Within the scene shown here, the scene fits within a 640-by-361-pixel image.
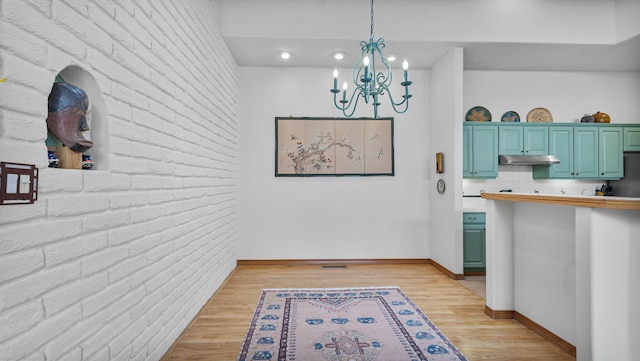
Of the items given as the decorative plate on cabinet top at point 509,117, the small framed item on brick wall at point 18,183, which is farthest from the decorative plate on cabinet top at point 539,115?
the small framed item on brick wall at point 18,183

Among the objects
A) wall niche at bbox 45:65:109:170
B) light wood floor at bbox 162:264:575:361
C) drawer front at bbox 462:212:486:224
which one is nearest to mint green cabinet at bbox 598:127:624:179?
drawer front at bbox 462:212:486:224

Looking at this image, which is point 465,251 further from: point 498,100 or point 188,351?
point 188,351

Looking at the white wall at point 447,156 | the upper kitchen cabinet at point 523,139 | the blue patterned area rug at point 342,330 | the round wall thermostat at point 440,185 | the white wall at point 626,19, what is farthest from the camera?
the upper kitchen cabinet at point 523,139

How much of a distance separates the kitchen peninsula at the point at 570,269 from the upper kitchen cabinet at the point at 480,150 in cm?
174

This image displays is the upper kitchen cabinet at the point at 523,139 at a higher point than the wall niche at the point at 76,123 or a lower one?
higher

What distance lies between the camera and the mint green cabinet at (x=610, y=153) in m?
4.62

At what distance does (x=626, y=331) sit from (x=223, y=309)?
9.65ft

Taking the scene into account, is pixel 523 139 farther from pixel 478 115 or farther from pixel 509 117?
pixel 478 115

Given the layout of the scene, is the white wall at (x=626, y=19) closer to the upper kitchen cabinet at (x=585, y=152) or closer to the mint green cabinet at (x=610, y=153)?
the upper kitchen cabinet at (x=585, y=152)

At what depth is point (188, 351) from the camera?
7.30 feet

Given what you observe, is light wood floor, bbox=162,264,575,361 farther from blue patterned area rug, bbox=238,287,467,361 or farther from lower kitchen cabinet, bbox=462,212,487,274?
lower kitchen cabinet, bbox=462,212,487,274

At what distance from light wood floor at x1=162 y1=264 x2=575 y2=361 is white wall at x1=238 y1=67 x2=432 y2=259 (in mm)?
326

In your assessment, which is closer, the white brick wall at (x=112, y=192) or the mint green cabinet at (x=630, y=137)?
the white brick wall at (x=112, y=192)

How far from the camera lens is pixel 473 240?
13.7 ft
